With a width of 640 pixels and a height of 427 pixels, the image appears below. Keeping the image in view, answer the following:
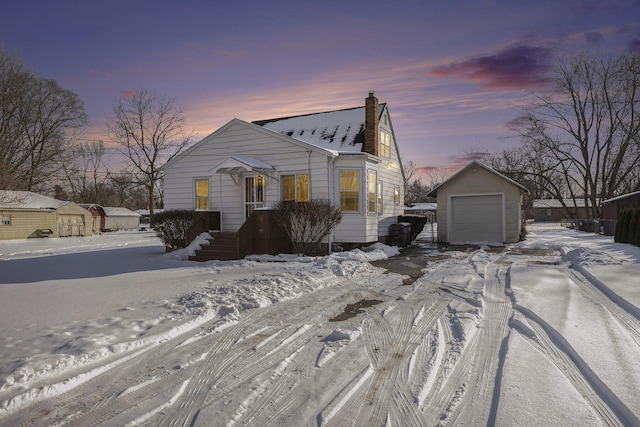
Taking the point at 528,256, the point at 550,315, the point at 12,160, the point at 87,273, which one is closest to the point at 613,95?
the point at 528,256

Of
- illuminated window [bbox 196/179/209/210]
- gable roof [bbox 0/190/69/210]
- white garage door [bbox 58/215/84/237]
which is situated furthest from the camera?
white garage door [bbox 58/215/84/237]

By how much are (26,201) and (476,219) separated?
3363cm

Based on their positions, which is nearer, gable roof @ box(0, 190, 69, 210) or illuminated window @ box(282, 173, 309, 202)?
illuminated window @ box(282, 173, 309, 202)

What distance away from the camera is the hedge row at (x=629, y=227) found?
1373cm

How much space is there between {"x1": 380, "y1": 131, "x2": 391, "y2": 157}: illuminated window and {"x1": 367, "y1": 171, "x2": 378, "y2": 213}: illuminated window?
1.96 metres

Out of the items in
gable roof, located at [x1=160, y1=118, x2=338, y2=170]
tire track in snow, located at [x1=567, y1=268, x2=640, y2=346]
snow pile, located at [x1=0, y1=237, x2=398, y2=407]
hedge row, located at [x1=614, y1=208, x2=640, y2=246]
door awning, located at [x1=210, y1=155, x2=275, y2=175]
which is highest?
gable roof, located at [x1=160, y1=118, x2=338, y2=170]

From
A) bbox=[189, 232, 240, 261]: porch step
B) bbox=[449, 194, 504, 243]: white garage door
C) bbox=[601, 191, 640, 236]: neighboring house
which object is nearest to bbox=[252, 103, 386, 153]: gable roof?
bbox=[189, 232, 240, 261]: porch step

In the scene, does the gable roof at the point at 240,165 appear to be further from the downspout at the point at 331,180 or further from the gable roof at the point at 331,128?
the gable roof at the point at 331,128

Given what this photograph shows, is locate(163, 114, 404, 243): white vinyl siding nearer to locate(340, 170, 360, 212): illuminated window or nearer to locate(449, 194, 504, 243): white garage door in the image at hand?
locate(340, 170, 360, 212): illuminated window

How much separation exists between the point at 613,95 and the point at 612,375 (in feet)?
125

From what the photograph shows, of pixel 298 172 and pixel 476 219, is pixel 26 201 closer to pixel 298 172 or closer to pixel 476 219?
pixel 298 172

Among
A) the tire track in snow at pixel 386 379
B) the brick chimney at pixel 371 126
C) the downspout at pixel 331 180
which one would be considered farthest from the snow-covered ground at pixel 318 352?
the brick chimney at pixel 371 126

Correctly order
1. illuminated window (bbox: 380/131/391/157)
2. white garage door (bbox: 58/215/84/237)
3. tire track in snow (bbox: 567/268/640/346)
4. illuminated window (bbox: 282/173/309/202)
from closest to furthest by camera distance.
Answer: tire track in snow (bbox: 567/268/640/346)
illuminated window (bbox: 282/173/309/202)
illuminated window (bbox: 380/131/391/157)
white garage door (bbox: 58/215/84/237)

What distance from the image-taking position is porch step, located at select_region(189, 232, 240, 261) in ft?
43.3
